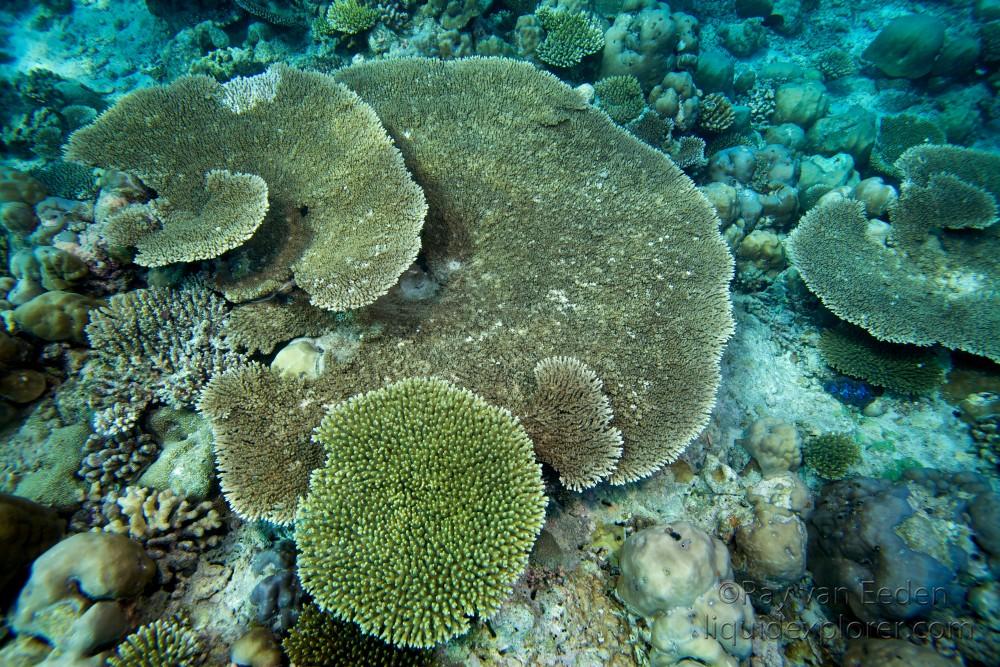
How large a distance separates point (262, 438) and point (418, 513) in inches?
53.8

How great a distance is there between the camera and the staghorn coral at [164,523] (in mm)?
3072

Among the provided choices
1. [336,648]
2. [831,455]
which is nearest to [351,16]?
[336,648]

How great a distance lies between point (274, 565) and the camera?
10.00 ft

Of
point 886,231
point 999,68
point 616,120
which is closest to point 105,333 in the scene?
point 616,120

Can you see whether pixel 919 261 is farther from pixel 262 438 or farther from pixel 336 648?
pixel 262 438

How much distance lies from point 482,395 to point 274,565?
1852 mm

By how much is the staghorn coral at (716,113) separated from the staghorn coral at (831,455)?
5018 millimetres

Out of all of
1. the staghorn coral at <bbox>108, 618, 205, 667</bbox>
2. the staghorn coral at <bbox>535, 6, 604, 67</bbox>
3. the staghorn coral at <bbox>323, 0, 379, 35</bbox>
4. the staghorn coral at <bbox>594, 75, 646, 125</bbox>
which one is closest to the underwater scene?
the staghorn coral at <bbox>108, 618, 205, 667</bbox>

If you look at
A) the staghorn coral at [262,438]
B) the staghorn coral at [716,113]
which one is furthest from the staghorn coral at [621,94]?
the staghorn coral at [262,438]

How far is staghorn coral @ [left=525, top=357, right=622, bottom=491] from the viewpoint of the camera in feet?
10.8

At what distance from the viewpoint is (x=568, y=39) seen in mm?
6922
